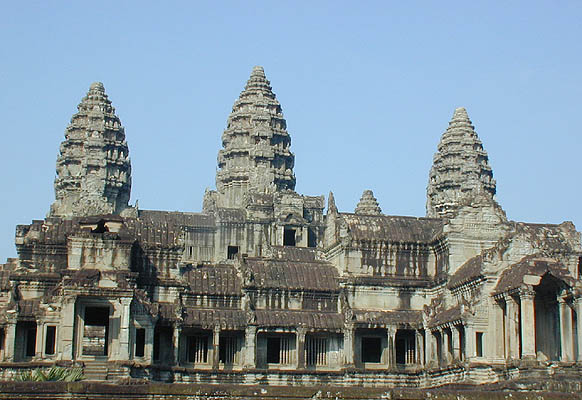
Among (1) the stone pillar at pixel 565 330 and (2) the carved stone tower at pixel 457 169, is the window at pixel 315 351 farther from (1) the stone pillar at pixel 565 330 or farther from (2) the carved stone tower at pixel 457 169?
(2) the carved stone tower at pixel 457 169

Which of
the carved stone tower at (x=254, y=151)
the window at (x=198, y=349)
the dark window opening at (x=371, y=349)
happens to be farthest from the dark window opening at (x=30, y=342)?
the carved stone tower at (x=254, y=151)

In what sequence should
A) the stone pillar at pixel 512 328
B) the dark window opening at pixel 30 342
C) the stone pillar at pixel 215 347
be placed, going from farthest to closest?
the stone pillar at pixel 215 347 < the dark window opening at pixel 30 342 < the stone pillar at pixel 512 328

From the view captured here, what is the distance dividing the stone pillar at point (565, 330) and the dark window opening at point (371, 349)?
12.3 meters

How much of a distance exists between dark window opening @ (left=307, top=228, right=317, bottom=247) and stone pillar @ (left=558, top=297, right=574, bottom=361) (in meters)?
34.8

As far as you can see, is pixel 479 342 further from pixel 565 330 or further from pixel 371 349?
pixel 371 349

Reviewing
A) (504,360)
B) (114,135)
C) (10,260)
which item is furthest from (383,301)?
(114,135)

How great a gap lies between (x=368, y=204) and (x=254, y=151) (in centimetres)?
1257

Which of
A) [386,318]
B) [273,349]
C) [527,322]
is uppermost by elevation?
[386,318]

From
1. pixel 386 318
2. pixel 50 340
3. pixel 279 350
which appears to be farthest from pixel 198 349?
pixel 386 318

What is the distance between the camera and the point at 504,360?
57.8 meters

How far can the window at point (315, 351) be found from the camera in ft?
210

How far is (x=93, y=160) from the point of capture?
347ft

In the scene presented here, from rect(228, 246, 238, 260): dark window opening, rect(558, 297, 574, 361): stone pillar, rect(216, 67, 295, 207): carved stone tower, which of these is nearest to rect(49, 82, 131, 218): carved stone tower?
rect(216, 67, 295, 207): carved stone tower

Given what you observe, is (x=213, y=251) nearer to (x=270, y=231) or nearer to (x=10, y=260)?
(x=270, y=231)
